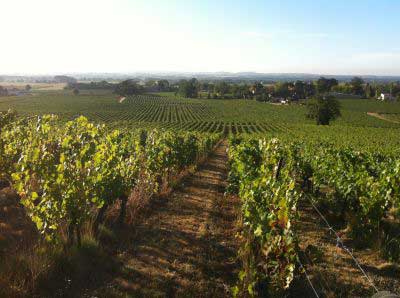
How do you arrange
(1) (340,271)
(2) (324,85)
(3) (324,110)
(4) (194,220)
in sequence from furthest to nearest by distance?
1. (2) (324,85)
2. (3) (324,110)
3. (4) (194,220)
4. (1) (340,271)

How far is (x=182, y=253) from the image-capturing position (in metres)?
6.54

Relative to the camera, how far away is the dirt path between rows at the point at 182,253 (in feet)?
17.4

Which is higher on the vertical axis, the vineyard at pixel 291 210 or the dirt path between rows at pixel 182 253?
the vineyard at pixel 291 210

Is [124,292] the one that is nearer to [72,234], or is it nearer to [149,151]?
[72,234]

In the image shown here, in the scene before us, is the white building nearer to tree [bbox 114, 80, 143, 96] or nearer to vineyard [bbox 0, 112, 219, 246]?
tree [bbox 114, 80, 143, 96]

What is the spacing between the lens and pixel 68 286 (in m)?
5.13

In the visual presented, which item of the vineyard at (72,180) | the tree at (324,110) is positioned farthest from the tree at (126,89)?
the vineyard at (72,180)

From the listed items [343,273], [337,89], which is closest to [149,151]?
[343,273]

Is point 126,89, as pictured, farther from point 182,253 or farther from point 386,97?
point 182,253

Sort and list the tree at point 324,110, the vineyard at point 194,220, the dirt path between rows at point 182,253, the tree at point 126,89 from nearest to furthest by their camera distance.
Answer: the vineyard at point 194,220, the dirt path between rows at point 182,253, the tree at point 324,110, the tree at point 126,89

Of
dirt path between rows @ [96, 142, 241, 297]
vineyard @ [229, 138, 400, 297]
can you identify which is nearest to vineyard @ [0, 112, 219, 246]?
dirt path between rows @ [96, 142, 241, 297]

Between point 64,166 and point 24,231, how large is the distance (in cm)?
208

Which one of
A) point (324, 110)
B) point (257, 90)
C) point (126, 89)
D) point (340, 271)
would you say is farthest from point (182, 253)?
point (257, 90)

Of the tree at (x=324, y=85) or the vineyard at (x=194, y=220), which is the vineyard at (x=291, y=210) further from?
the tree at (x=324, y=85)
